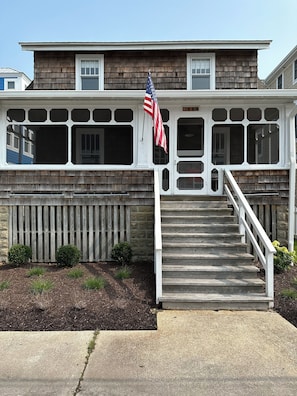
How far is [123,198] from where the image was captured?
7.94 m

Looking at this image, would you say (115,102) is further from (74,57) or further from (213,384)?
(213,384)

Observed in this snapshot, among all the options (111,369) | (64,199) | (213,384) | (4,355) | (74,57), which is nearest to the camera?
(213,384)

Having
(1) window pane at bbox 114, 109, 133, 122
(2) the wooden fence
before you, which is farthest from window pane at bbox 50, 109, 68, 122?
(2) the wooden fence

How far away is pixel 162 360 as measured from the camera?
140 inches

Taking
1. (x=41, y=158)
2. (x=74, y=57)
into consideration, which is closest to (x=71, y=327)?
(x=41, y=158)

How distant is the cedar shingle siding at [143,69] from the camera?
434 inches

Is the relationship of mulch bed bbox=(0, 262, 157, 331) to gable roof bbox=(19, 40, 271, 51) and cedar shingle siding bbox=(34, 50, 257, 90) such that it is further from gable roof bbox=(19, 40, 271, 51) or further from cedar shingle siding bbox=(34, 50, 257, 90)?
gable roof bbox=(19, 40, 271, 51)

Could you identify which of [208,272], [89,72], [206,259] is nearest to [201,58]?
[89,72]

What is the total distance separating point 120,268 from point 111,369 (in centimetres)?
386

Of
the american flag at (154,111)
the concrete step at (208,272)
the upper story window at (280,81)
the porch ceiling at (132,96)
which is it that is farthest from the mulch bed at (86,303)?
the upper story window at (280,81)

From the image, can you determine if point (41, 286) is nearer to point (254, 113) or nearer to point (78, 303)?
point (78, 303)

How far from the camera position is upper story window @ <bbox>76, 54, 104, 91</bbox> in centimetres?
1120

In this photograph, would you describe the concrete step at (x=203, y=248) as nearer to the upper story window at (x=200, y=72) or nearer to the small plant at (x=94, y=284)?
the small plant at (x=94, y=284)

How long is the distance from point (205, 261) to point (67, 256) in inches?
117
